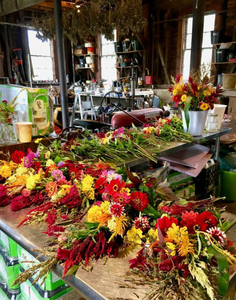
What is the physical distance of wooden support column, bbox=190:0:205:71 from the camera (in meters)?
4.31

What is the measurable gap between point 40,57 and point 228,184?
9.33 meters

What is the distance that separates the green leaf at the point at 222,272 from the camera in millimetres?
714

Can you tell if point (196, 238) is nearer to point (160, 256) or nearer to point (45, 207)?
point (160, 256)

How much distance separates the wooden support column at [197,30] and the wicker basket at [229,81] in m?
1.97

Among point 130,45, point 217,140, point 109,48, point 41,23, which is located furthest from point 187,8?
point 217,140

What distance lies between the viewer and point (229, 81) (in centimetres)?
622

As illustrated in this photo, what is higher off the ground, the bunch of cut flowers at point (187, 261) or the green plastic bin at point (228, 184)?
the bunch of cut flowers at point (187, 261)

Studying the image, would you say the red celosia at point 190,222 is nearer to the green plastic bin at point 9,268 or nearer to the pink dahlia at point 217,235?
the pink dahlia at point 217,235

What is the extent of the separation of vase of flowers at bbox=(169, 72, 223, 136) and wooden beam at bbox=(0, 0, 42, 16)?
504cm

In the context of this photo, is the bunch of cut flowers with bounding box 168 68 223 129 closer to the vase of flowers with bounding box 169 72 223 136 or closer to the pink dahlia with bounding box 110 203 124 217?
the vase of flowers with bounding box 169 72 223 136

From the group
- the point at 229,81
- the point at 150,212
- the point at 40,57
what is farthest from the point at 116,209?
the point at 40,57

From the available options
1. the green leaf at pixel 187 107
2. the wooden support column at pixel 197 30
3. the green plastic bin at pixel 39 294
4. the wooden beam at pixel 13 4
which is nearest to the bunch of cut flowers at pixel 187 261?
the green plastic bin at pixel 39 294

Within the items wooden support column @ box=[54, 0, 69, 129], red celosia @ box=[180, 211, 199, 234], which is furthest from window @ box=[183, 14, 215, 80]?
red celosia @ box=[180, 211, 199, 234]

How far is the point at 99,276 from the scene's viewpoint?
787 millimetres
